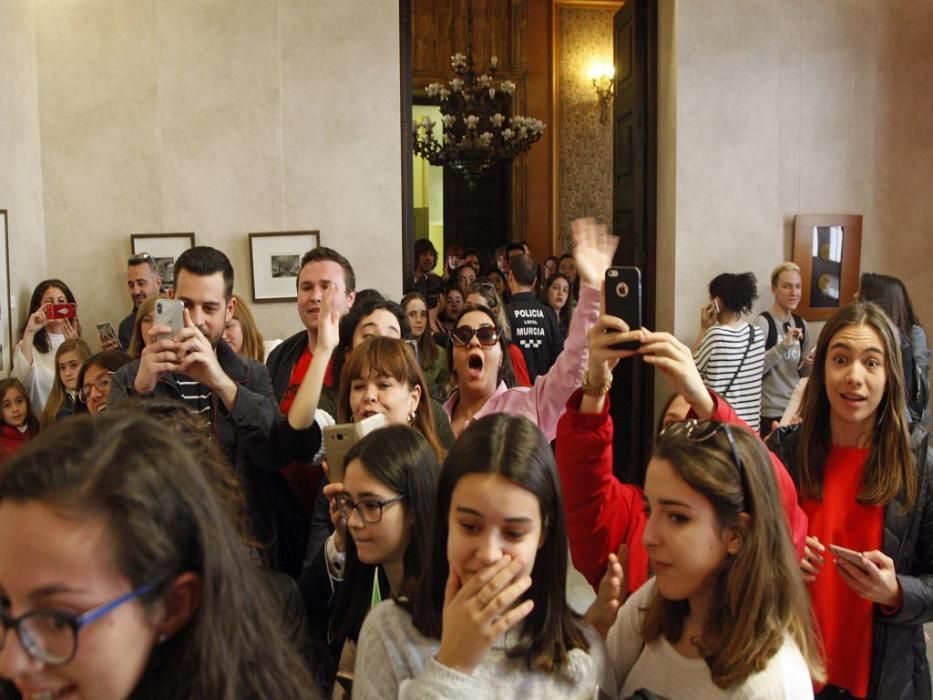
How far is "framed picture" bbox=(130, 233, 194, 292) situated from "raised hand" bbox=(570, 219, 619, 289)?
4794 millimetres

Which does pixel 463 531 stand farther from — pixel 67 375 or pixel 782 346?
pixel 782 346

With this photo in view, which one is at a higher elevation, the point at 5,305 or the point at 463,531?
the point at 5,305

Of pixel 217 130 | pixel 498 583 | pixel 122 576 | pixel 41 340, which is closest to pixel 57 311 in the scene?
pixel 41 340

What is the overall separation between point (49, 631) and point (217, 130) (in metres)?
6.44

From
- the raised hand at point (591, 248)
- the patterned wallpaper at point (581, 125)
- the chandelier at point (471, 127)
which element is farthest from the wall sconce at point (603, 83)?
the raised hand at point (591, 248)

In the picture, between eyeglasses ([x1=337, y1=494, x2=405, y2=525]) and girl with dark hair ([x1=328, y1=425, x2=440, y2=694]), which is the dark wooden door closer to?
girl with dark hair ([x1=328, y1=425, x2=440, y2=694])

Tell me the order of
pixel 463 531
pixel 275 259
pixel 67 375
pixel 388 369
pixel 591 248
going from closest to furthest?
pixel 463 531 → pixel 591 248 → pixel 388 369 → pixel 67 375 → pixel 275 259

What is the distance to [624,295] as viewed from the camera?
2.34 metres

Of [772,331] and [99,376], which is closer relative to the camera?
[99,376]

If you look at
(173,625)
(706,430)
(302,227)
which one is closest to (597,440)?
(706,430)

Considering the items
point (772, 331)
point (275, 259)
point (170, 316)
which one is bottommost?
point (772, 331)

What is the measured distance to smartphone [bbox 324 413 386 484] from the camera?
→ 2461 mm

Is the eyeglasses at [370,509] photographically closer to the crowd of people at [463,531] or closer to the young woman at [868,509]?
the crowd of people at [463,531]

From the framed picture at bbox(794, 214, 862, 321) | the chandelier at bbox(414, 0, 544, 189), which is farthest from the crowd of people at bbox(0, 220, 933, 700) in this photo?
the chandelier at bbox(414, 0, 544, 189)
